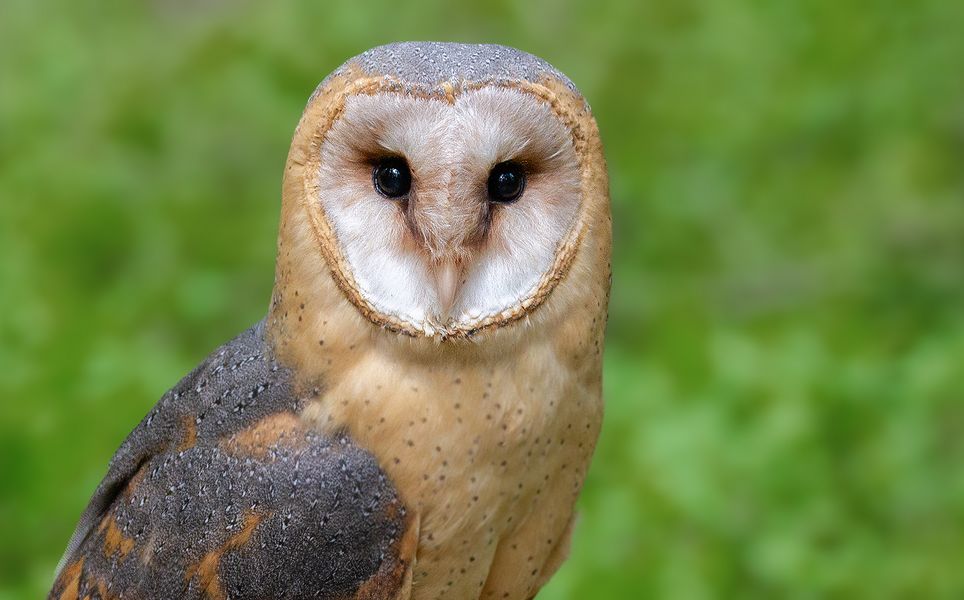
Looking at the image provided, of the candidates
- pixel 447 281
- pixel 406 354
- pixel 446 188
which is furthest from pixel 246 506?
pixel 446 188

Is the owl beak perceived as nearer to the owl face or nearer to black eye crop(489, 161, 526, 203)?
the owl face

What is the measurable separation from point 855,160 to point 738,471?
1850mm

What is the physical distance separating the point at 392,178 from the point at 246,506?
0.53m

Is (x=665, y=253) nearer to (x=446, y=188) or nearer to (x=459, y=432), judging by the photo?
(x=459, y=432)

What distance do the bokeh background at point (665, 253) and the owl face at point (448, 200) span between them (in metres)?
1.58

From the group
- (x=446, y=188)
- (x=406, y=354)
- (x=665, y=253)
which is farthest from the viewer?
(x=665, y=253)

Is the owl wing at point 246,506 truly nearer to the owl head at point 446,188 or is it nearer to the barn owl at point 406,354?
the barn owl at point 406,354

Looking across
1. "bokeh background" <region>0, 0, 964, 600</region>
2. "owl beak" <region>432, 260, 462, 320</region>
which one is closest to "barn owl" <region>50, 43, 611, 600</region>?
"owl beak" <region>432, 260, 462, 320</region>

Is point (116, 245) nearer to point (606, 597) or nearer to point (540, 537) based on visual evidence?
point (606, 597)

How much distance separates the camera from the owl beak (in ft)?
5.47

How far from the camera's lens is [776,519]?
11.1ft

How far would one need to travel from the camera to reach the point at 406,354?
1.76 metres

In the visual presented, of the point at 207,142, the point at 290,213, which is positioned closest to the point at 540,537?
the point at 290,213

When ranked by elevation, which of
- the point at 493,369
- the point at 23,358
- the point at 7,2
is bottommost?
the point at 493,369
